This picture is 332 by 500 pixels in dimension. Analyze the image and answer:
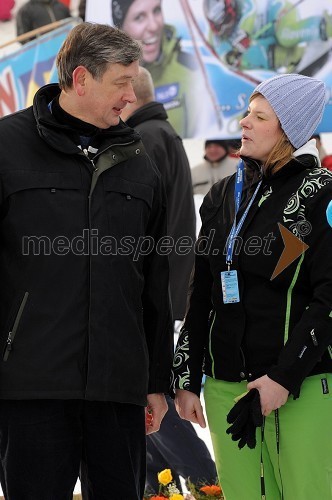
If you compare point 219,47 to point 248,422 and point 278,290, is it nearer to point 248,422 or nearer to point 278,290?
point 278,290

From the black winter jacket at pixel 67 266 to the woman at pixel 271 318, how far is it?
0.74ft

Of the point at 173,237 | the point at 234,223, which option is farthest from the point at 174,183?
the point at 234,223

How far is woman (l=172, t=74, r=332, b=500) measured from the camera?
2.45 meters

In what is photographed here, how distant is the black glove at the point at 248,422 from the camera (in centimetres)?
243

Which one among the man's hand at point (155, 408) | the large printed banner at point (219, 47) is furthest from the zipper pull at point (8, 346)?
the large printed banner at point (219, 47)

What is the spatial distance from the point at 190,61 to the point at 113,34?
2.91 metres

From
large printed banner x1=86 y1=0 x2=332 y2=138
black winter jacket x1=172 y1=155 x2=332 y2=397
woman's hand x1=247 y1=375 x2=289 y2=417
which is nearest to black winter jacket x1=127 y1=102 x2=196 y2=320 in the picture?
large printed banner x1=86 y1=0 x2=332 y2=138

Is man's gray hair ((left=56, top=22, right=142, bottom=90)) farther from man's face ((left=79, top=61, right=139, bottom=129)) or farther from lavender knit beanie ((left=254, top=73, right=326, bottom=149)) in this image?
lavender knit beanie ((left=254, top=73, right=326, bottom=149))

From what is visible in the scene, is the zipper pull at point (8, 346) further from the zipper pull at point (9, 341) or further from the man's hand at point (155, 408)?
the man's hand at point (155, 408)

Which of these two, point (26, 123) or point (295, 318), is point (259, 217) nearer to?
point (295, 318)

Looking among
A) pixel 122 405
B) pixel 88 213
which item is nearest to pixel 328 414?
pixel 122 405

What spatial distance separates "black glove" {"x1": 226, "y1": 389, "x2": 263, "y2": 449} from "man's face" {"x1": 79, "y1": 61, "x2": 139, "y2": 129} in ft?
2.69

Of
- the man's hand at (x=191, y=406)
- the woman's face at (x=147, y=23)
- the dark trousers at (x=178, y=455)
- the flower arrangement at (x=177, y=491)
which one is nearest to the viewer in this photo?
the man's hand at (x=191, y=406)

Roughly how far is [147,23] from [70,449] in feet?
10.8
